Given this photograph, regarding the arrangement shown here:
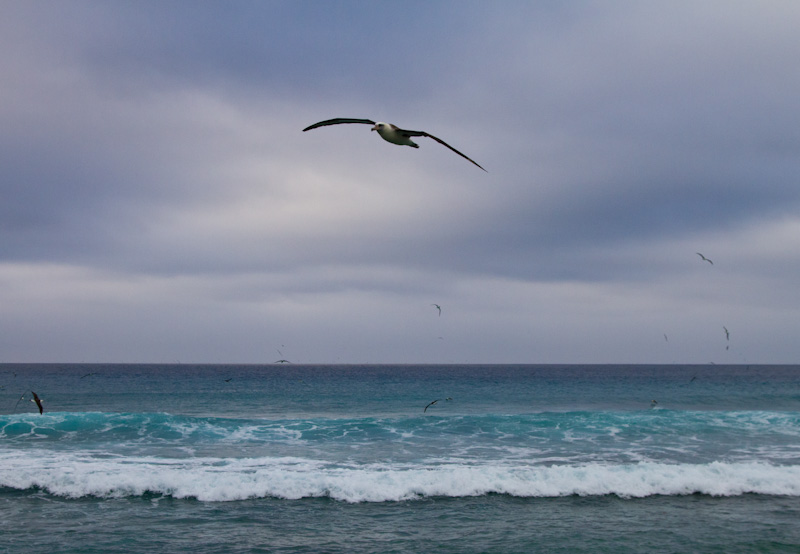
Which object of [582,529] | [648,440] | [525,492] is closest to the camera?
[582,529]

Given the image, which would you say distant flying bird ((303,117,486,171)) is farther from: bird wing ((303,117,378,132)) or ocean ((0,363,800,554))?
ocean ((0,363,800,554))

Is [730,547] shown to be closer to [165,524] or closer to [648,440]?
[165,524]

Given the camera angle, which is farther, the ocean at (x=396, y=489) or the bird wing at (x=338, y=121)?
the ocean at (x=396, y=489)

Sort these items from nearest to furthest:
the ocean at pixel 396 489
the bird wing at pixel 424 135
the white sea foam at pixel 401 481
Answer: the bird wing at pixel 424 135, the ocean at pixel 396 489, the white sea foam at pixel 401 481

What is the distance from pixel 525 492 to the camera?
55.2 feet

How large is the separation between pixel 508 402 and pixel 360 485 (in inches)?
1473

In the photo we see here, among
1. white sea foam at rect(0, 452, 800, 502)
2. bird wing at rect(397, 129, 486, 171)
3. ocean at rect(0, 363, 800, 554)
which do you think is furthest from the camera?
white sea foam at rect(0, 452, 800, 502)

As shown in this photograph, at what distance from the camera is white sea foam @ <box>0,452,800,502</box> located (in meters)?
16.6

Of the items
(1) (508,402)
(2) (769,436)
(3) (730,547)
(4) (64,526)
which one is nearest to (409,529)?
(3) (730,547)

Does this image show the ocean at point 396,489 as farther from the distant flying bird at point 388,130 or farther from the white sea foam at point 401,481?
the distant flying bird at point 388,130

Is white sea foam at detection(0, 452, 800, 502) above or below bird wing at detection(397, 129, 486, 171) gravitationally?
below

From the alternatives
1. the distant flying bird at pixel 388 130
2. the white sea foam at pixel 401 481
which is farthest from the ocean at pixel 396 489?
the distant flying bird at pixel 388 130

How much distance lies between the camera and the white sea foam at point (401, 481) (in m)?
16.6

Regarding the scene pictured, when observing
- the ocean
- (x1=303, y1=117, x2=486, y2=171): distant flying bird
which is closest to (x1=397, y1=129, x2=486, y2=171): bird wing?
(x1=303, y1=117, x2=486, y2=171): distant flying bird
